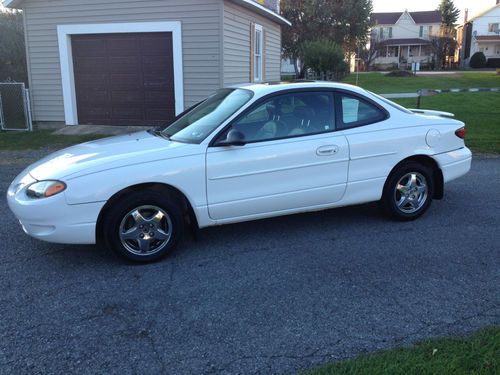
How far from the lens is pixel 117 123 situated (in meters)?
13.0

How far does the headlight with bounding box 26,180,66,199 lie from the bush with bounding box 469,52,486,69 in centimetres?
5808

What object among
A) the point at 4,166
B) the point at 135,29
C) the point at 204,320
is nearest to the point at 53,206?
the point at 204,320

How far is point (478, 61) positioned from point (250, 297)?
5803cm

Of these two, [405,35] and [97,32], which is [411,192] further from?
[405,35]

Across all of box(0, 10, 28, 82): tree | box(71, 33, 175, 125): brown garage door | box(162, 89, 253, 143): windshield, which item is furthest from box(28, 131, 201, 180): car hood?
box(0, 10, 28, 82): tree

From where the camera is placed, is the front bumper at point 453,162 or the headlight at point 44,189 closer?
the headlight at point 44,189

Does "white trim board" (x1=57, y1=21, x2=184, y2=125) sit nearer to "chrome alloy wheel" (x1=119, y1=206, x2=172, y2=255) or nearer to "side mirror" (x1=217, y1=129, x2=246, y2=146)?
"side mirror" (x1=217, y1=129, x2=246, y2=146)

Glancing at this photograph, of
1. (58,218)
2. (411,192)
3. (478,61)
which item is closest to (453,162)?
(411,192)

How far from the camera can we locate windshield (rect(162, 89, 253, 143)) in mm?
4586

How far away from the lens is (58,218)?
396 centimetres

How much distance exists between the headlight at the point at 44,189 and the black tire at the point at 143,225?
1.47 ft

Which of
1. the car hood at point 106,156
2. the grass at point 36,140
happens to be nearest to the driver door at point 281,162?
the car hood at point 106,156

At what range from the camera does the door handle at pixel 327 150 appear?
4.71 metres

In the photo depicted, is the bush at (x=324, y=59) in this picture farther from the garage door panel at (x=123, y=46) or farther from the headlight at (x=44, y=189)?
the headlight at (x=44, y=189)
